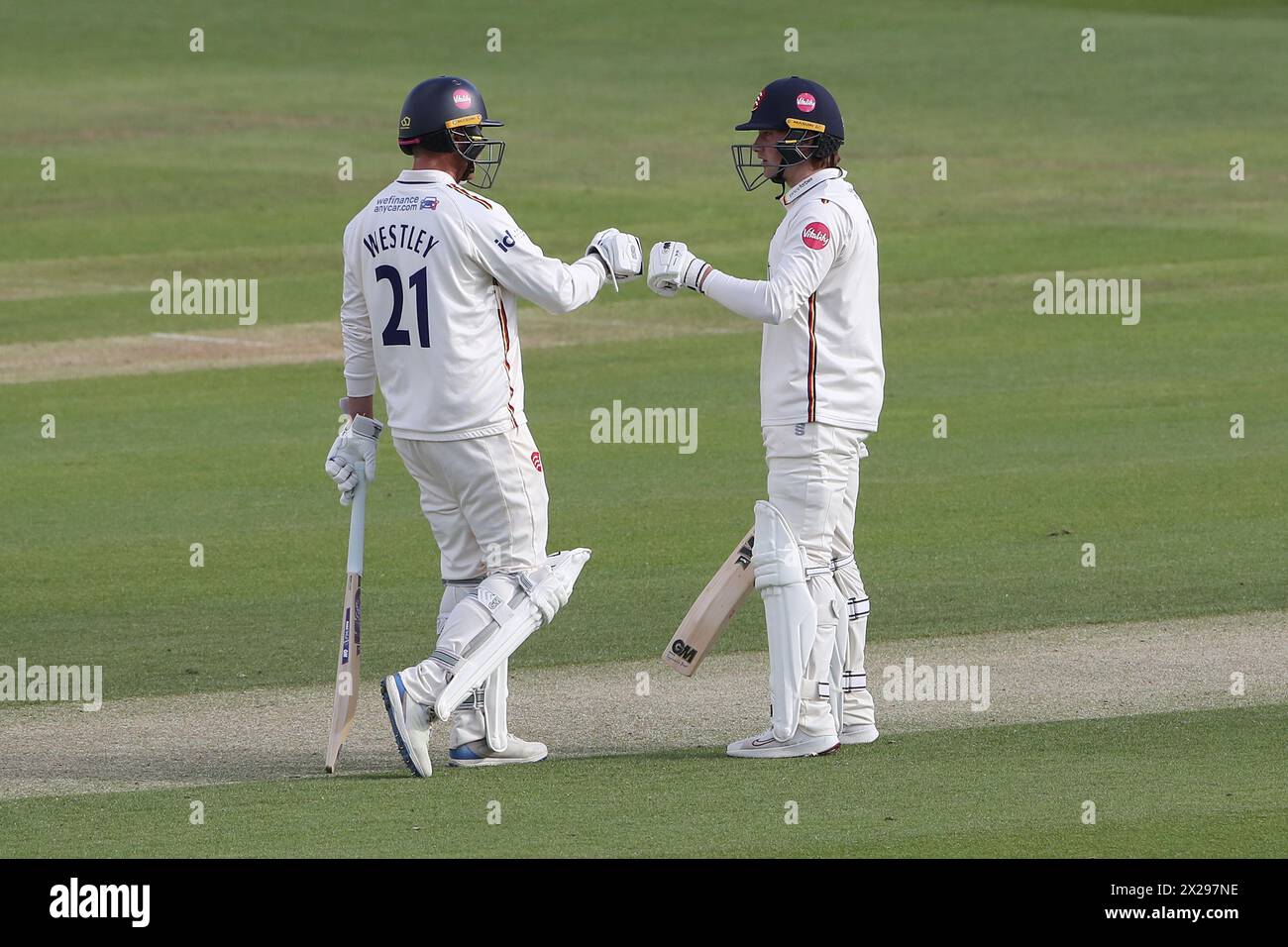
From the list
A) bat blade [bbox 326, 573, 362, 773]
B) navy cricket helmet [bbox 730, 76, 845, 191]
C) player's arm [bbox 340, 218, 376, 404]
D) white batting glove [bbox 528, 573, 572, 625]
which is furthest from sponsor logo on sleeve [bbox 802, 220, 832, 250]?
bat blade [bbox 326, 573, 362, 773]

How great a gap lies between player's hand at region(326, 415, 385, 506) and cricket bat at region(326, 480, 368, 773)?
52 millimetres

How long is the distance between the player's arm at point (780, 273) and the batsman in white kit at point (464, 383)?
0.14m

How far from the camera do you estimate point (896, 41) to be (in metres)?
40.4

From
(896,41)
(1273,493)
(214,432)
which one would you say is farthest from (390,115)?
(1273,493)

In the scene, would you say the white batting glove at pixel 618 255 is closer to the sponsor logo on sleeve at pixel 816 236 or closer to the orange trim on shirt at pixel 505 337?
the orange trim on shirt at pixel 505 337

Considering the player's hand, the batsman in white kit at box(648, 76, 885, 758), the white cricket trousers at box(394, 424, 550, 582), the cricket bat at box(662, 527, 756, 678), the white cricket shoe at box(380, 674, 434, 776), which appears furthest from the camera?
the cricket bat at box(662, 527, 756, 678)

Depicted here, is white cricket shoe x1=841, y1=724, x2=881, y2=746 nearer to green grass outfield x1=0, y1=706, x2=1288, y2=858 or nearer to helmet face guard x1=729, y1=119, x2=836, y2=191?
green grass outfield x1=0, y1=706, x2=1288, y2=858

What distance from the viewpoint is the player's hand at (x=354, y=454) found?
7641 millimetres

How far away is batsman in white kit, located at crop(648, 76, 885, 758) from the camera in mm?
7414

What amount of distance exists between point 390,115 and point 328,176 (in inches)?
185

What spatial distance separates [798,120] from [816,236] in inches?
18.9

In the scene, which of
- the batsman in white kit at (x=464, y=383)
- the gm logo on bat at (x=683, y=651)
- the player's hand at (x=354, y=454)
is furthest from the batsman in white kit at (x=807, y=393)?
the player's hand at (x=354, y=454)

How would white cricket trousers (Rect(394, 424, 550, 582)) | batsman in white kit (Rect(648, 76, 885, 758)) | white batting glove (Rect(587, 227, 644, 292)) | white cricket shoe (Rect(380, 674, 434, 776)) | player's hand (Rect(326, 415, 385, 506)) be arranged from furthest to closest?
player's hand (Rect(326, 415, 385, 506)) < white batting glove (Rect(587, 227, 644, 292)) < batsman in white kit (Rect(648, 76, 885, 758)) < white cricket trousers (Rect(394, 424, 550, 582)) < white cricket shoe (Rect(380, 674, 434, 776))
